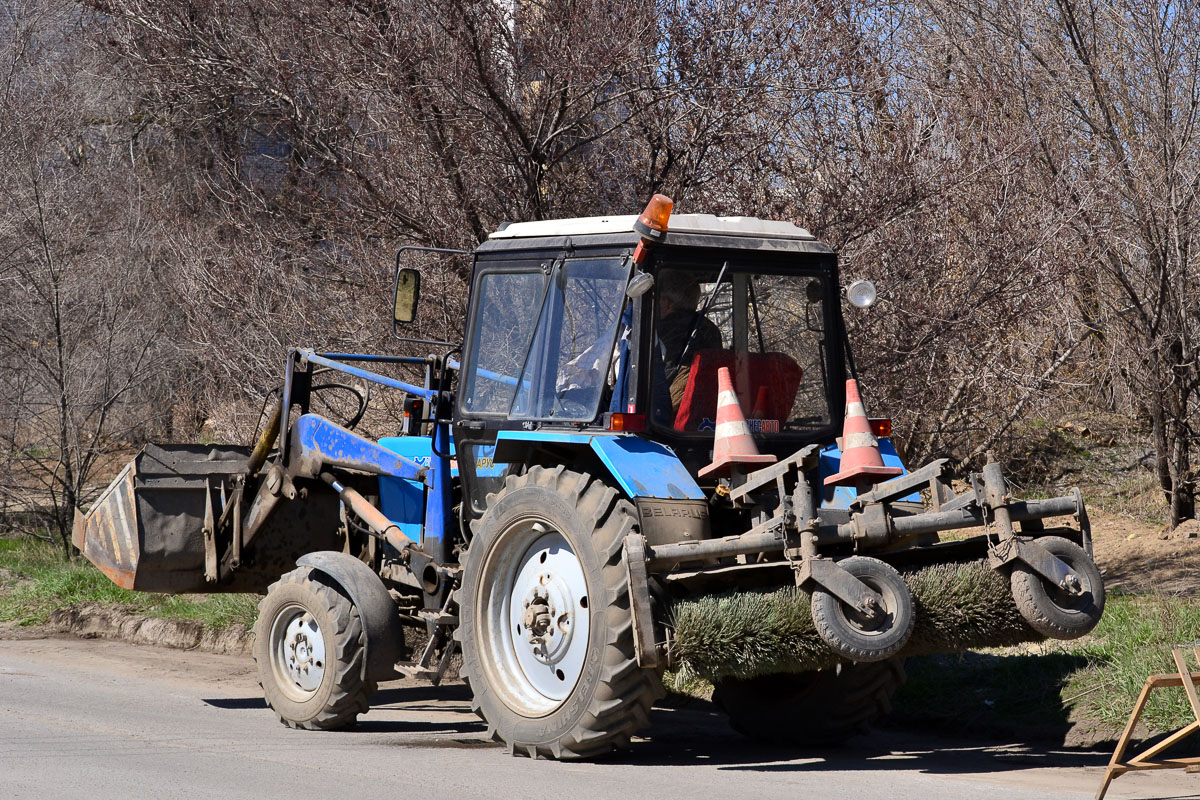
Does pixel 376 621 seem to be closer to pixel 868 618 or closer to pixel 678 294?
pixel 678 294

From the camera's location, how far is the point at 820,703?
25.5 feet

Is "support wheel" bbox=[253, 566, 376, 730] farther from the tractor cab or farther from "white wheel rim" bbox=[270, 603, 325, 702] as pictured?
the tractor cab

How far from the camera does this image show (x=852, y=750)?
777 centimetres

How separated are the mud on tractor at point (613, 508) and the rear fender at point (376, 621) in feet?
0.06

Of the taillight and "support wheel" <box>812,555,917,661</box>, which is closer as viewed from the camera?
"support wheel" <box>812,555,917,661</box>

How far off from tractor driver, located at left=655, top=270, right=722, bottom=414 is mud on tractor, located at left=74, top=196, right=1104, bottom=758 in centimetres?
1

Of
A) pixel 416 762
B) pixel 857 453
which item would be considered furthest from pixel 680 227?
pixel 416 762

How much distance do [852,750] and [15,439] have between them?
38.3 ft

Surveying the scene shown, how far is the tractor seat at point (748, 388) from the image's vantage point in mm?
7371

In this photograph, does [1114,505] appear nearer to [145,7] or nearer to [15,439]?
[145,7]

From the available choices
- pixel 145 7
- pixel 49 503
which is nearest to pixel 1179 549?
pixel 145 7

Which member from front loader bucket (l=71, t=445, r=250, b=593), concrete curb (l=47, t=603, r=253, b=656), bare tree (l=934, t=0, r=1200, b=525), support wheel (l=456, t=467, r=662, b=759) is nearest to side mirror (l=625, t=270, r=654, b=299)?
support wheel (l=456, t=467, r=662, b=759)

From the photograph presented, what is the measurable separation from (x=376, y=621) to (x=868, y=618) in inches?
120

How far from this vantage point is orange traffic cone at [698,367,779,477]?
6949mm
